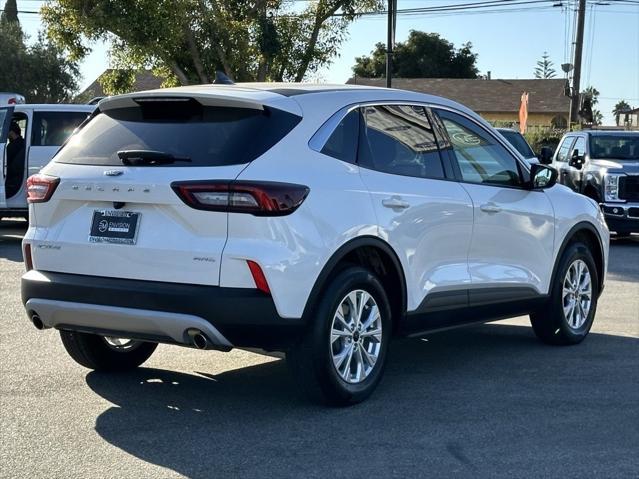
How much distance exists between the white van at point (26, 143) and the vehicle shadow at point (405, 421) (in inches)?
369

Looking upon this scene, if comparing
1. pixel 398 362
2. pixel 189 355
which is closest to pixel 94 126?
pixel 189 355

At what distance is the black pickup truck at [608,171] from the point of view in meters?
16.6

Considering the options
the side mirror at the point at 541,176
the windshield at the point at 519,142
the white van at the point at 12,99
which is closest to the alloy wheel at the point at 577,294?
the side mirror at the point at 541,176

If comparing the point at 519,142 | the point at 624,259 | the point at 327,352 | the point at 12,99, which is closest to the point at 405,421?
the point at 327,352

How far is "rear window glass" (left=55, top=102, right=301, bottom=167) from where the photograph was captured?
5.59m

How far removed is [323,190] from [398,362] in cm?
209

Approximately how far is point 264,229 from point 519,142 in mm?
15736

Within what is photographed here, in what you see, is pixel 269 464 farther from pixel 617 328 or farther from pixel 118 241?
pixel 617 328

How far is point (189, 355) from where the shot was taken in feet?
24.6

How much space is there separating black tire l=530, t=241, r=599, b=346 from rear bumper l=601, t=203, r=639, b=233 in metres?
8.66

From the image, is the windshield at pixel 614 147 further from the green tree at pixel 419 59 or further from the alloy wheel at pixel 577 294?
the green tree at pixel 419 59

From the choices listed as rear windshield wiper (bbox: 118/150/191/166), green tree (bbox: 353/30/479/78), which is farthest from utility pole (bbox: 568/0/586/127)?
green tree (bbox: 353/30/479/78)

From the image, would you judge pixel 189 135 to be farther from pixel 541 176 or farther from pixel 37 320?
pixel 541 176

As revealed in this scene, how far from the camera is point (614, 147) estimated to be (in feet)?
58.7
